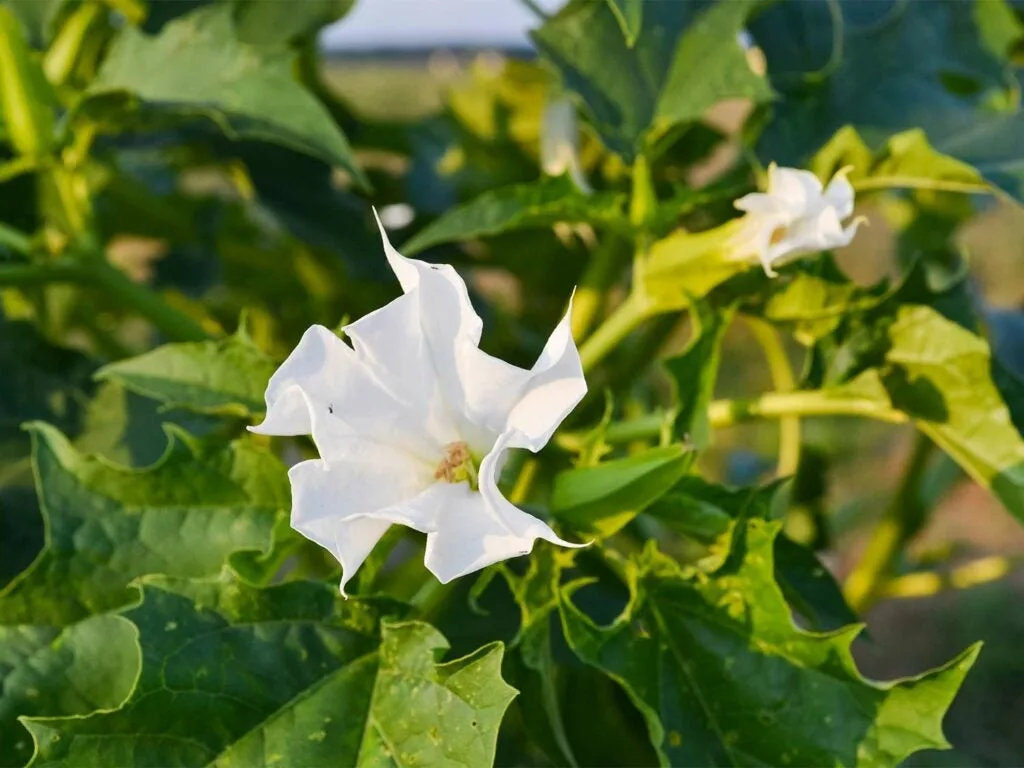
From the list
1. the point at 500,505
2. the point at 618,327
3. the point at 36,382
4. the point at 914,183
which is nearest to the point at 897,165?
the point at 914,183

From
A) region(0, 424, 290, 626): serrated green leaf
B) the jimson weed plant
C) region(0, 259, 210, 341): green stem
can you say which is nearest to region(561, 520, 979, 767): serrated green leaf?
the jimson weed plant

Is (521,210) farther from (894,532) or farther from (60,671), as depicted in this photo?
(894,532)

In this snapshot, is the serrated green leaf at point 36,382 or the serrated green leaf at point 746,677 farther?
the serrated green leaf at point 36,382

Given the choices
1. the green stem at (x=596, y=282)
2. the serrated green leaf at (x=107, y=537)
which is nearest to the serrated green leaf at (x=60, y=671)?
the serrated green leaf at (x=107, y=537)

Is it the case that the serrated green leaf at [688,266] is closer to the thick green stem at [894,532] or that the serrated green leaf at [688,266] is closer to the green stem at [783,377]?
the green stem at [783,377]

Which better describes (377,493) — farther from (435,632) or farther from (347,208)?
(347,208)
